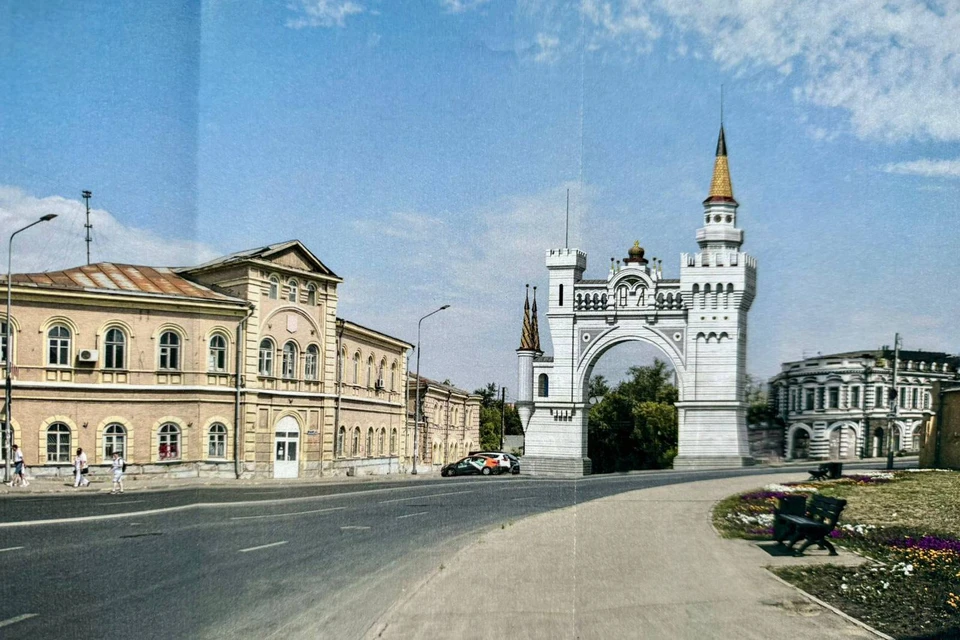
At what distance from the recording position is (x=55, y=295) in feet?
32.2

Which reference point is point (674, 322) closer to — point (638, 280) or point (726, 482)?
point (638, 280)

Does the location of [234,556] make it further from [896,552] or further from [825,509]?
[896,552]

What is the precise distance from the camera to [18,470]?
10.4 meters

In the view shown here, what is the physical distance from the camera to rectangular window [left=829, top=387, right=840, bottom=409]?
7539mm

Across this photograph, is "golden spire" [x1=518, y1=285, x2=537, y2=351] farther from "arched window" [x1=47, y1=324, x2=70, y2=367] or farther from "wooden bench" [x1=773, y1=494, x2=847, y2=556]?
"arched window" [x1=47, y1=324, x2=70, y2=367]

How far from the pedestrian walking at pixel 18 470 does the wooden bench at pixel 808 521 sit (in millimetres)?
7778

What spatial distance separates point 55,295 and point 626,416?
6.11 meters

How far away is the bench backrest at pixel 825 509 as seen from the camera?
7.48 meters

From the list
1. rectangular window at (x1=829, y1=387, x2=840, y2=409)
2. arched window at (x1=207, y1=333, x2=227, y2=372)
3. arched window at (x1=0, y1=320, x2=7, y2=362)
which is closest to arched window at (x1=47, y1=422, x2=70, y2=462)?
arched window at (x1=0, y1=320, x2=7, y2=362)

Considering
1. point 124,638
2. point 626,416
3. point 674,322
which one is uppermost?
point 674,322

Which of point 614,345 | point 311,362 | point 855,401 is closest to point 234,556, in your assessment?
point 311,362

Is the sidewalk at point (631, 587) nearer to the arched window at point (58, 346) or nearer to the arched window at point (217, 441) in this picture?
the arched window at point (217, 441)

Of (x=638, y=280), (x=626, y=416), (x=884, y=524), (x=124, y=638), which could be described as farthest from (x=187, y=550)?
(x=884, y=524)

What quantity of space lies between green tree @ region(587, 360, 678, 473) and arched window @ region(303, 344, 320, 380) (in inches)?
150
